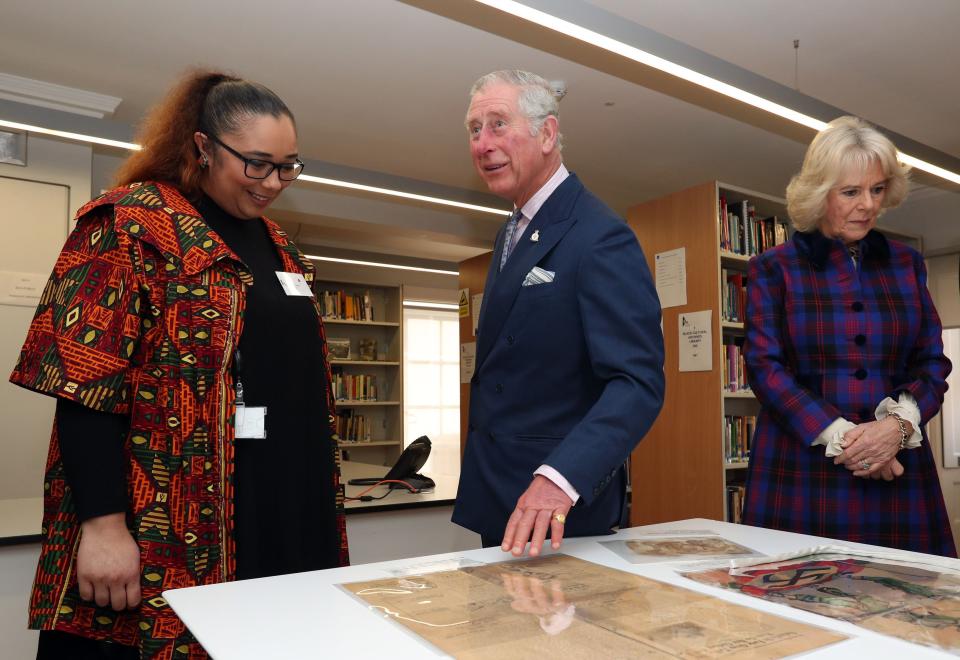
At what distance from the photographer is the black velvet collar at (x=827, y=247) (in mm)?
1739

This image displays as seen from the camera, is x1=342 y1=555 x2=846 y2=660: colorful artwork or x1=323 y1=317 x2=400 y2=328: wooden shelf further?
x1=323 y1=317 x2=400 y2=328: wooden shelf

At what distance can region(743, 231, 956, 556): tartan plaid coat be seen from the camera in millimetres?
1612

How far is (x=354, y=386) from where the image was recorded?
8586 mm

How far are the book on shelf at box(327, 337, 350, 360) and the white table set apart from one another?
759cm

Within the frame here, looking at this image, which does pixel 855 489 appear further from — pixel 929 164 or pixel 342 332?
pixel 342 332

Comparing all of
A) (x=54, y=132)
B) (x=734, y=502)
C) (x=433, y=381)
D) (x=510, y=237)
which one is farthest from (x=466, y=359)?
(x=510, y=237)

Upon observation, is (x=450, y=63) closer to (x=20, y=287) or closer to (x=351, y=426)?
(x=20, y=287)

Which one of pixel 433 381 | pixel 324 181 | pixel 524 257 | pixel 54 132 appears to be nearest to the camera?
pixel 524 257

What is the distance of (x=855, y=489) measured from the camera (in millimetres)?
1611

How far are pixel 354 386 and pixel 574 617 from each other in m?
8.04

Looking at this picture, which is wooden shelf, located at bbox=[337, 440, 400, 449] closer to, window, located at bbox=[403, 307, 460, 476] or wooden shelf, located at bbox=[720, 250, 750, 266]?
window, located at bbox=[403, 307, 460, 476]

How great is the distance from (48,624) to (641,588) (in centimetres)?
93

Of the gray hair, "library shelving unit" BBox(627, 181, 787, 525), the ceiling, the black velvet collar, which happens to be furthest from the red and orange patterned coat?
"library shelving unit" BBox(627, 181, 787, 525)

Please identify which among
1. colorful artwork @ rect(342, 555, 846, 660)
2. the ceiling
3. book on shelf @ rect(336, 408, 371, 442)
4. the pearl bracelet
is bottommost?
book on shelf @ rect(336, 408, 371, 442)
